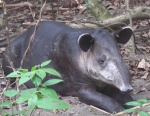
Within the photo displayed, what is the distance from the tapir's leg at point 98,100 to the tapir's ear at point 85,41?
506 mm

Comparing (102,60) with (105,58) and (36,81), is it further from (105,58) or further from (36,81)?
(36,81)

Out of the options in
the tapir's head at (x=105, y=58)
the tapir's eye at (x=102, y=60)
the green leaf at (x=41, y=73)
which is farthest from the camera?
the tapir's eye at (x=102, y=60)

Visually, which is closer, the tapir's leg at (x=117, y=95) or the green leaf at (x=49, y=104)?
the green leaf at (x=49, y=104)

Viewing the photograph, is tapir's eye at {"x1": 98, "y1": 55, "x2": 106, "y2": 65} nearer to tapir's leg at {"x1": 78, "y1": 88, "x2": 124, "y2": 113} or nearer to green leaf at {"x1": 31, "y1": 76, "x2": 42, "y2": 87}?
tapir's leg at {"x1": 78, "y1": 88, "x2": 124, "y2": 113}

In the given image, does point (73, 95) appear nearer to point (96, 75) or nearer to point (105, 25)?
point (96, 75)

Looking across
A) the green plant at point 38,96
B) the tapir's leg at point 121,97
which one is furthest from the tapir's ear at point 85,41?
the green plant at point 38,96

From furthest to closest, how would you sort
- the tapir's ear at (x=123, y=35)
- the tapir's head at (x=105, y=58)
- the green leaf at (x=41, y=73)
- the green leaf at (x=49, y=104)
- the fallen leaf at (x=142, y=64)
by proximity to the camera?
the fallen leaf at (x=142, y=64)
the tapir's ear at (x=123, y=35)
the tapir's head at (x=105, y=58)
the green leaf at (x=41, y=73)
the green leaf at (x=49, y=104)

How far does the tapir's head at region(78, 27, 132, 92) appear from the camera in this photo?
17.9 feet

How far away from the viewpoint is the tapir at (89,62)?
5609mm

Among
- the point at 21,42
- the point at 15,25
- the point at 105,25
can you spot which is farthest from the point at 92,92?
the point at 15,25

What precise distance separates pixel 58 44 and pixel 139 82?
123cm

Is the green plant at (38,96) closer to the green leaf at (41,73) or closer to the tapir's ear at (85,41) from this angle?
the green leaf at (41,73)

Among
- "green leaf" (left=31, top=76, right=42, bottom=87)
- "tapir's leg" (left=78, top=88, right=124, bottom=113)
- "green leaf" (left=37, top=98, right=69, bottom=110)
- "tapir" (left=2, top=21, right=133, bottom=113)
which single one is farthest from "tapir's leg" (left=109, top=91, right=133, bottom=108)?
"green leaf" (left=37, top=98, right=69, bottom=110)

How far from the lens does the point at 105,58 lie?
5688 mm
